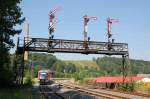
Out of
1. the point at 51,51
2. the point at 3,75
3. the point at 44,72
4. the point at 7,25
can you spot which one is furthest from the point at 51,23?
the point at 44,72

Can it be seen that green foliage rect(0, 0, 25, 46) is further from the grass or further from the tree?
the grass

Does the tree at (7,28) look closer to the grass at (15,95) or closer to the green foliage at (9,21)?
the green foliage at (9,21)

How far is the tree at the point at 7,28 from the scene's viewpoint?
37.9 m

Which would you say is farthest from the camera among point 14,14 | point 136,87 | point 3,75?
point 136,87

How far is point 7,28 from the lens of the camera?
42062mm

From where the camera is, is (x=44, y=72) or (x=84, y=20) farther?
(x=44, y=72)

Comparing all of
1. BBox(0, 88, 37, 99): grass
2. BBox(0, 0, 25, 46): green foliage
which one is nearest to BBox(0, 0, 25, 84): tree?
BBox(0, 0, 25, 46): green foliage

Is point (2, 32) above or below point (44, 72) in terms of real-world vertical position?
above

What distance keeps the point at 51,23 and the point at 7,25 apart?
25.4 ft

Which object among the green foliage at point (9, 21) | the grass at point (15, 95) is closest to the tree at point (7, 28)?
the green foliage at point (9, 21)

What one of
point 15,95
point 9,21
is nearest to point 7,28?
point 9,21

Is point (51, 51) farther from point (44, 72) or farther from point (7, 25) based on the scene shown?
point (44, 72)

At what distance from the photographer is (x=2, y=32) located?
40.5m

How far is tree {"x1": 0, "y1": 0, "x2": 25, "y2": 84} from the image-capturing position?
37938mm
